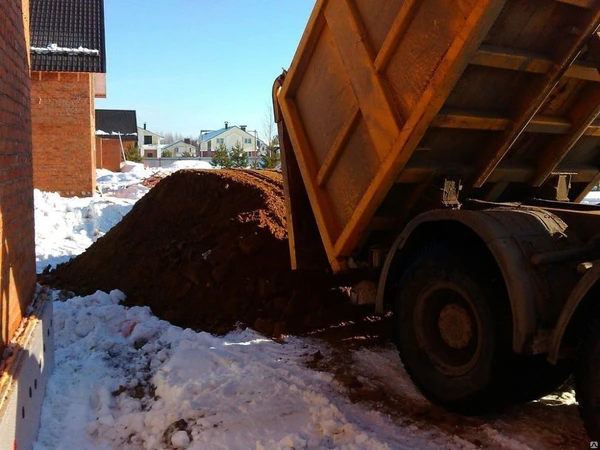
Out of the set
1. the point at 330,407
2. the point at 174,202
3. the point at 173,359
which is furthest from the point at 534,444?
the point at 174,202

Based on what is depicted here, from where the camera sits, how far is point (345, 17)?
413 centimetres

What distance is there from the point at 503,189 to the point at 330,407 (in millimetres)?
2333

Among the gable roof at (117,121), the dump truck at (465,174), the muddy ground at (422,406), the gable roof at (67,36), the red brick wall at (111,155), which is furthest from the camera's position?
the gable roof at (117,121)

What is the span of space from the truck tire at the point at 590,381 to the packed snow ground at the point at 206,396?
519 millimetres

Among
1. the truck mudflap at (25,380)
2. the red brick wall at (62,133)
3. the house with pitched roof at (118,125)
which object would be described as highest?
the house with pitched roof at (118,125)

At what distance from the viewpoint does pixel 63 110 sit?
16.5 m

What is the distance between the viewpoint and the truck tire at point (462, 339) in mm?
3383

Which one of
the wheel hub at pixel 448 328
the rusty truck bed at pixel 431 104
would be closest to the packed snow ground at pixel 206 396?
the wheel hub at pixel 448 328

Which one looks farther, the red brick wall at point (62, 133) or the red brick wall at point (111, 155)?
the red brick wall at point (111, 155)

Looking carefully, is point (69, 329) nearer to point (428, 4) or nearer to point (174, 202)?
point (174, 202)

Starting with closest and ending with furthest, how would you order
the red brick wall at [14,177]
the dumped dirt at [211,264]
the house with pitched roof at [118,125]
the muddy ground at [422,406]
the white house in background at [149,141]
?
the muddy ground at [422,406] < the red brick wall at [14,177] < the dumped dirt at [211,264] < the house with pitched roof at [118,125] < the white house in background at [149,141]

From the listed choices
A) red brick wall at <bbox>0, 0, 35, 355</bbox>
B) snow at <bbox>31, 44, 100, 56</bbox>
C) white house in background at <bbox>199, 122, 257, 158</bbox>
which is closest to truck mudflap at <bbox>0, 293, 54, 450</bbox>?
red brick wall at <bbox>0, 0, 35, 355</bbox>

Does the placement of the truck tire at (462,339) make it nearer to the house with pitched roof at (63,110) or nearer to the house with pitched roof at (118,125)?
the house with pitched roof at (63,110)

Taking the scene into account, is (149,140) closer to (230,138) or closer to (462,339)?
(230,138)
